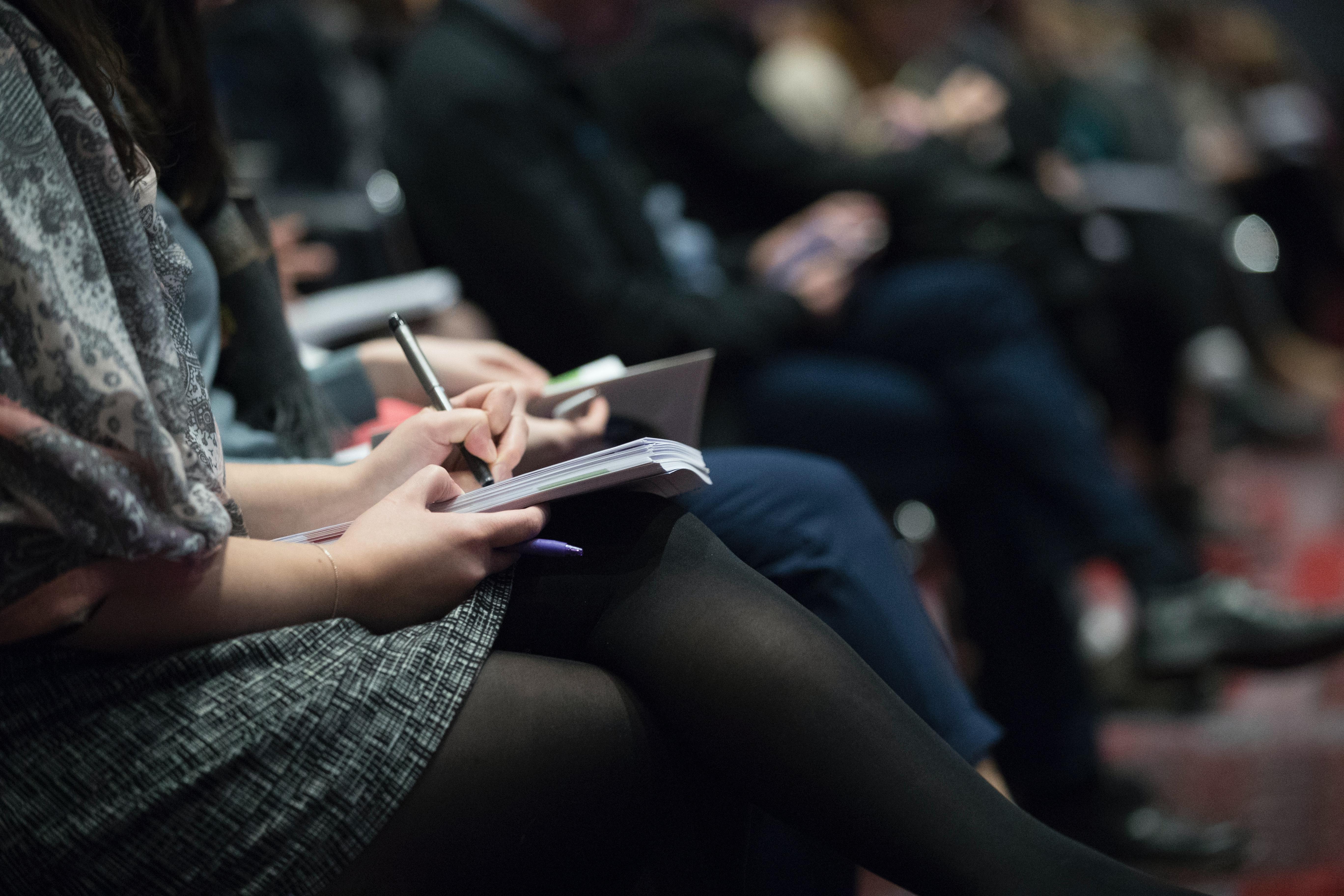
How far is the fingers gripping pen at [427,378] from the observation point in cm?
77

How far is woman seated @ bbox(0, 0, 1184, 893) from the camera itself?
56 centimetres

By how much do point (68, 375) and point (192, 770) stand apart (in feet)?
0.69

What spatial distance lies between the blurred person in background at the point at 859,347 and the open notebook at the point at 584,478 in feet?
2.77

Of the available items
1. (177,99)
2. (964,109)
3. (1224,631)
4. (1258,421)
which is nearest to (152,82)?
(177,99)

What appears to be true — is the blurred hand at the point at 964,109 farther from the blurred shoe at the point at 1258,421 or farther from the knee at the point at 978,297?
the blurred shoe at the point at 1258,421

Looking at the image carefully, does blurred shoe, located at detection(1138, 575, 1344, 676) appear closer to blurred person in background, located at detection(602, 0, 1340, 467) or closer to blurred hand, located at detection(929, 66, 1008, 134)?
blurred person in background, located at detection(602, 0, 1340, 467)

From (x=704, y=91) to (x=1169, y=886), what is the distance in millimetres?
1488

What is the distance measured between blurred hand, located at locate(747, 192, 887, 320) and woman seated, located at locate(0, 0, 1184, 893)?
105 cm

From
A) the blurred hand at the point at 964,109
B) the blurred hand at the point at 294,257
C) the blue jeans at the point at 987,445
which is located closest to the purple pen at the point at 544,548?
the blurred hand at the point at 294,257

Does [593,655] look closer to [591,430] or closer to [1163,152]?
[591,430]

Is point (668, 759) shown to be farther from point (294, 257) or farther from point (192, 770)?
point (294, 257)

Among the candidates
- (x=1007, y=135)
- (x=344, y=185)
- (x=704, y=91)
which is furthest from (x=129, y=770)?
(x=344, y=185)

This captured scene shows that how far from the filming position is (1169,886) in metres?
0.61

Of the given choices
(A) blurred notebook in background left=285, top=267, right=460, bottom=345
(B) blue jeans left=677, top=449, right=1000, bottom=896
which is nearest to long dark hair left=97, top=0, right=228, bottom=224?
(A) blurred notebook in background left=285, top=267, right=460, bottom=345
